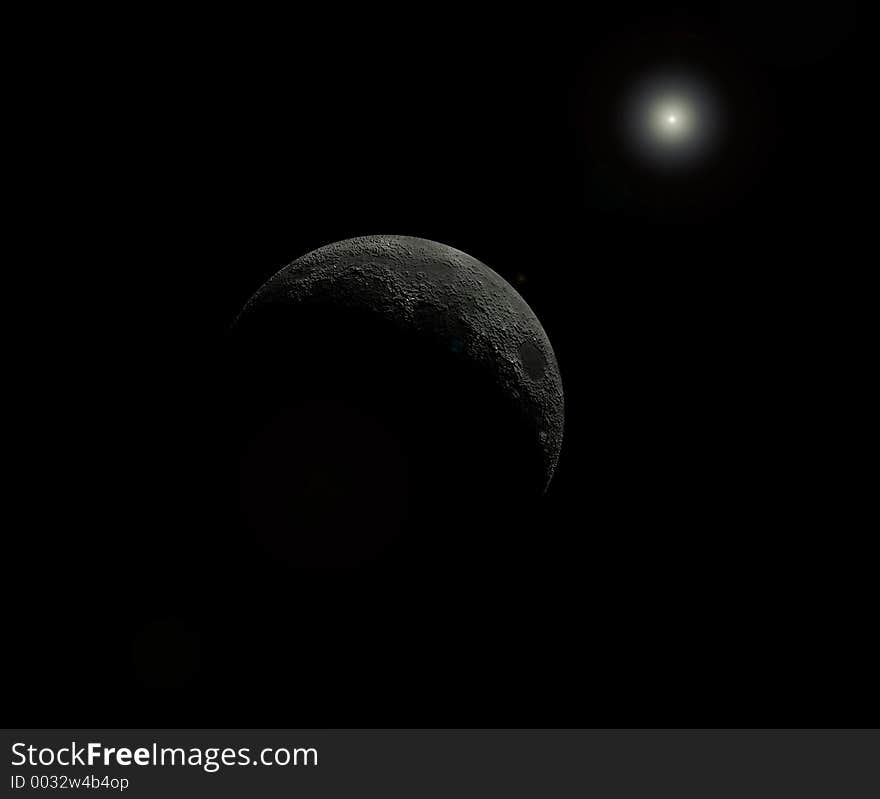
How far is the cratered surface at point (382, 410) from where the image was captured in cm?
360

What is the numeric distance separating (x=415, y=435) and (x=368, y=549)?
0.57 meters

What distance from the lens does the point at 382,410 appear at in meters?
3.60

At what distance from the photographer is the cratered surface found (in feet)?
11.8

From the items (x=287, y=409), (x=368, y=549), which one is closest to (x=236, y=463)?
(x=287, y=409)

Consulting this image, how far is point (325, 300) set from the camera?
384 centimetres

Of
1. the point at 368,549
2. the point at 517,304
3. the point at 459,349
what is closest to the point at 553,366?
the point at 517,304

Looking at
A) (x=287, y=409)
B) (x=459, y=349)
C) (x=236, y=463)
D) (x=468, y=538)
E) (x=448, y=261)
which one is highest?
(x=448, y=261)

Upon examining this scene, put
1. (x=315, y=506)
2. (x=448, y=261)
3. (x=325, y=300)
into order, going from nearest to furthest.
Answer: (x=315, y=506) → (x=325, y=300) → (x=448, y=261)

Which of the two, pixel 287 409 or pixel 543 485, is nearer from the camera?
pixel 287 409

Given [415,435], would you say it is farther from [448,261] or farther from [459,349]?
[448,261]

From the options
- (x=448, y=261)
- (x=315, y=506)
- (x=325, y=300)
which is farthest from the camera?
(x=448, y=261)

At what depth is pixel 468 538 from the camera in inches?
150

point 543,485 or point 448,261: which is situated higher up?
point 448,261

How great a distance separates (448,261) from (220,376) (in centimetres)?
130
